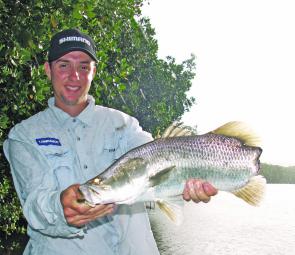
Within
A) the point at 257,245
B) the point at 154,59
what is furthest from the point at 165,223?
the point at 154,59

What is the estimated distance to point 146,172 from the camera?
14.0 feet

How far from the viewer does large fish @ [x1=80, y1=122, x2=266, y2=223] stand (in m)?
4.09

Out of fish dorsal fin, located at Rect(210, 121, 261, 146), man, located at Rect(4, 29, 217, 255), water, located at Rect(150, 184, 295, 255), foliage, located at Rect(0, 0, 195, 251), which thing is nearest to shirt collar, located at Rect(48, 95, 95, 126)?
man, located at Rect(4, 29, 217, 255)

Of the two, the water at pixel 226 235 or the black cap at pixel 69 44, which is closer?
the black cap at pixel 69 44

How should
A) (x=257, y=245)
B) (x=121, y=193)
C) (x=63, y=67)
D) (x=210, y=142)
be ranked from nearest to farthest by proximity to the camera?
(x=121, y=193)
(x=210, y=142)
(x=63, y=67)
(x=257, y=245)

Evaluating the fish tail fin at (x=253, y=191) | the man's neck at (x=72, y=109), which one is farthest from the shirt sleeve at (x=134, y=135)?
the fish tail fin at (x=253, y=191)

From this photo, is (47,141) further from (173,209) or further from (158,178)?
(173,209)

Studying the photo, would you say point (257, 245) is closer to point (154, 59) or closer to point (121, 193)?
point (154, 59)

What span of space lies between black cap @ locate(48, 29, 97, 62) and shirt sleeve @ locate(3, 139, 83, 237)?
1094 mm

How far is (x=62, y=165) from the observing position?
487 centimetres

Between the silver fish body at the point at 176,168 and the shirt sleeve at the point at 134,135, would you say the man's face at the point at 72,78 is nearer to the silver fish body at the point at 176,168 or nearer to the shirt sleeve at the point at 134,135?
the shirt sleeve at the point at 134,135

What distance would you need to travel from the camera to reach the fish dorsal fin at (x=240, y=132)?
15.3ft

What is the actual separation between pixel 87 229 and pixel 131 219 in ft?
1.53

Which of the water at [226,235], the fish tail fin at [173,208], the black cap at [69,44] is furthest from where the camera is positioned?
the water at [226,235]
